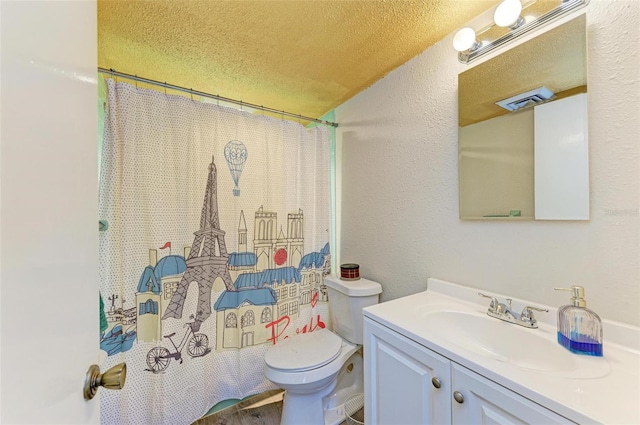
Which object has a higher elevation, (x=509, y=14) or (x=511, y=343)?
(x=509, y=14)

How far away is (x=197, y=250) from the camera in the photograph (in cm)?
149

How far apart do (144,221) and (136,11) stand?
998 mm

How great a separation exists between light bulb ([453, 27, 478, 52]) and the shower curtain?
109 cm

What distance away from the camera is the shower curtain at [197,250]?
1.29 m

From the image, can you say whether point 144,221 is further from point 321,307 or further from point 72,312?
point 321,307

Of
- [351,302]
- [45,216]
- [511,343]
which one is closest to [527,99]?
[511,343]

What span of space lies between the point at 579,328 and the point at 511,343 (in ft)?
0.71

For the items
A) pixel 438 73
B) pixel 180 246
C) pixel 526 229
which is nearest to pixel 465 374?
pixel 526 229

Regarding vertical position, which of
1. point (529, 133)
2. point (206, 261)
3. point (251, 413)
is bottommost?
point (251, 413)

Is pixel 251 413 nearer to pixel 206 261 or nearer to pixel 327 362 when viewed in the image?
pixel 327 362

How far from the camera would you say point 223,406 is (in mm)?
1598

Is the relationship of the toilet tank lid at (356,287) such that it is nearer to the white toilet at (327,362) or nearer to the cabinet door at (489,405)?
the white toilet at (327,362)

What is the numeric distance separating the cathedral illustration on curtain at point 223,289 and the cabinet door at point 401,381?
854 millimetres

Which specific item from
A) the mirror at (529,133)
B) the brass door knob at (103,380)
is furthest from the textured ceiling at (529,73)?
the brass door knob at (103,380)
